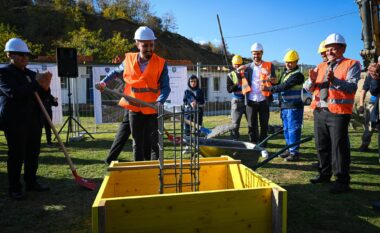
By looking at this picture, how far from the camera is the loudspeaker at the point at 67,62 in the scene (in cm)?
866

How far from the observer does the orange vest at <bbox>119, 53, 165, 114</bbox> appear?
4664 mm

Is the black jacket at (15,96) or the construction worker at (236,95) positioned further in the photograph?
the construction worker at (236,95)

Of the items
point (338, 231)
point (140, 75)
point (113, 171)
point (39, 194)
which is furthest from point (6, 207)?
point (338, 231)

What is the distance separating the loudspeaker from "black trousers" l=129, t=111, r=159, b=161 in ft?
15.3

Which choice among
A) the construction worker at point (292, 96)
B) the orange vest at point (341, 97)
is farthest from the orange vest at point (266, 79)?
the orange vest at point (341, 97)

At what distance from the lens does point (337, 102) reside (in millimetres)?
4551

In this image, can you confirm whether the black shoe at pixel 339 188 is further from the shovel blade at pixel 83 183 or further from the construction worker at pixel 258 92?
the shovel blade at pixel 83 183

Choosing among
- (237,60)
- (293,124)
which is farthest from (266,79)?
(237,60)

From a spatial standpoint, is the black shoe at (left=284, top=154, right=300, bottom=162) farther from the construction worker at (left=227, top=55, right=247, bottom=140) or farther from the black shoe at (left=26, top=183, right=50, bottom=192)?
the black shoe at (left=26, top=183, right=50, bottom=192)

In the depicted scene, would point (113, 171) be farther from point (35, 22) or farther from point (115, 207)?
point (35, 22)

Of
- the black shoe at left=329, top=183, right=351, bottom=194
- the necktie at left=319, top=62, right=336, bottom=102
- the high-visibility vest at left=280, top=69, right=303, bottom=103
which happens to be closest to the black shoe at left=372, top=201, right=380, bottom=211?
the black shoe at left=329, top=183, right=351, bottom=194

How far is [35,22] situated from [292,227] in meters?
51.8

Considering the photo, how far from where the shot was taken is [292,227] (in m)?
3.57

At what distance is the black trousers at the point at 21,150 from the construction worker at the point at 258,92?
12.7ft
